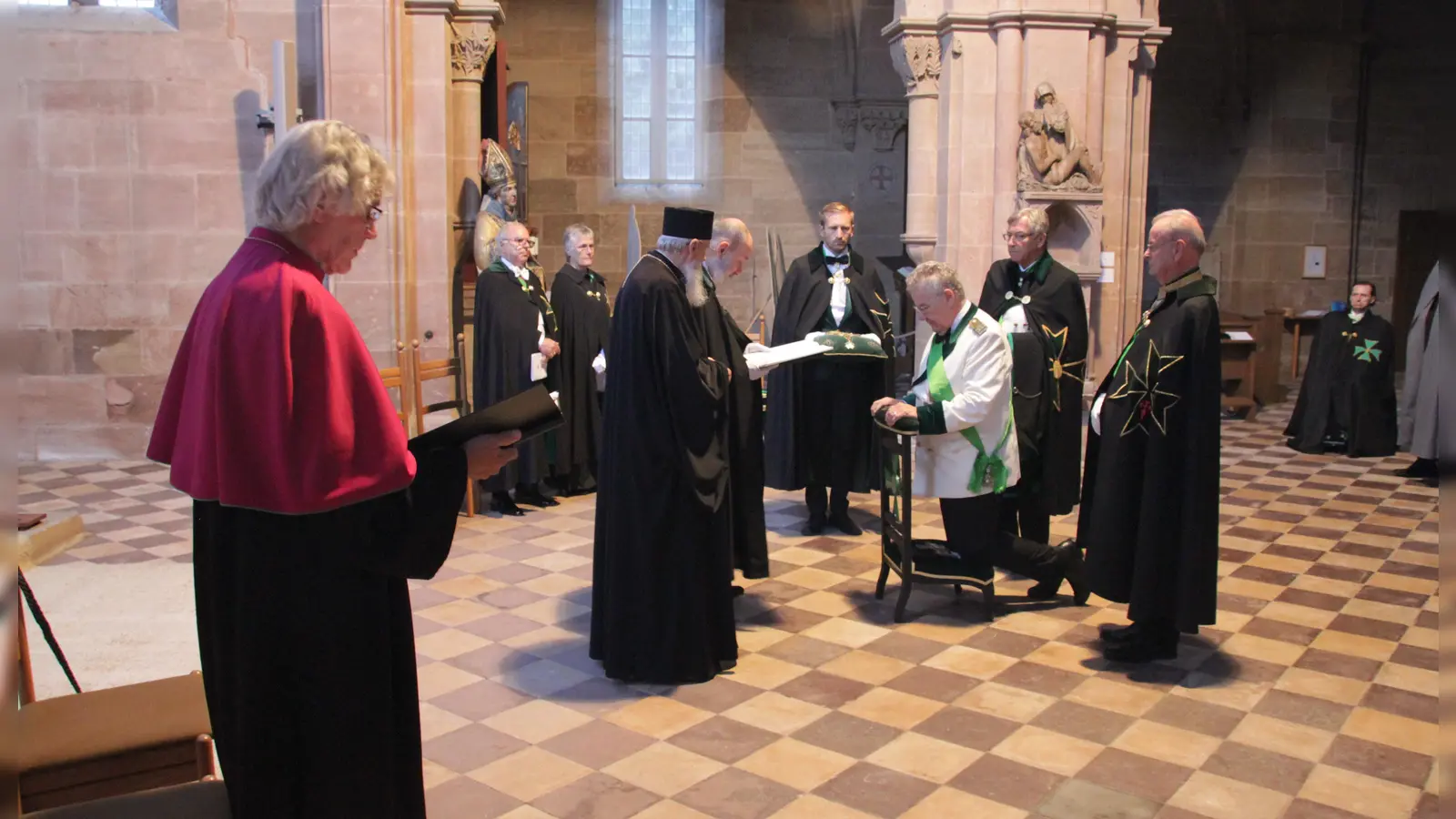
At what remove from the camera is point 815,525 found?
6789mm

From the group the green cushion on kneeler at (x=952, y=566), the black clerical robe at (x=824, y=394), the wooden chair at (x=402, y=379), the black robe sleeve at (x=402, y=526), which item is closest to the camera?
the black robe sleeve at (x=402, y=526)

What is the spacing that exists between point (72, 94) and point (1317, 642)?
9.02m

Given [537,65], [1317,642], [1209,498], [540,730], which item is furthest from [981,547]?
[537,65]

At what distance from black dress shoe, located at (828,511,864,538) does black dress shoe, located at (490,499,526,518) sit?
201 centimetres

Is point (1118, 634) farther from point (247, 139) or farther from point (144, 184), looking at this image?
point (144, 184)

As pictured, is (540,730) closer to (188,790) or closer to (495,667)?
(495,667)

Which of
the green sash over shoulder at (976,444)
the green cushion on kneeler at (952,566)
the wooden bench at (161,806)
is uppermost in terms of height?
the green sash over shoulder at (976,444)

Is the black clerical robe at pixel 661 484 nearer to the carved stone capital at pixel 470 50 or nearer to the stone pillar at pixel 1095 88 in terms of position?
the carved stone capital at pixel 470 50

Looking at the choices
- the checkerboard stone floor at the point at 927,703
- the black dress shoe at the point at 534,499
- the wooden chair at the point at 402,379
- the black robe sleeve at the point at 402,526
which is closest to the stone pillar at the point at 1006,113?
the checkerboard stone floor at the point at 927,703

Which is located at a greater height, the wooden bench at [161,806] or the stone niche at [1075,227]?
the stone niche at [1075,227]

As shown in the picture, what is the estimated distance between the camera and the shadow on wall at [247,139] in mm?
8648

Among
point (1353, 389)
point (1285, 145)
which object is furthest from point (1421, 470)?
point (1285, 145)

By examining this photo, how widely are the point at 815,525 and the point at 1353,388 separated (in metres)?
5.54

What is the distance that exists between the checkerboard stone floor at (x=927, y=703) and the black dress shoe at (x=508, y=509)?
0.72m
